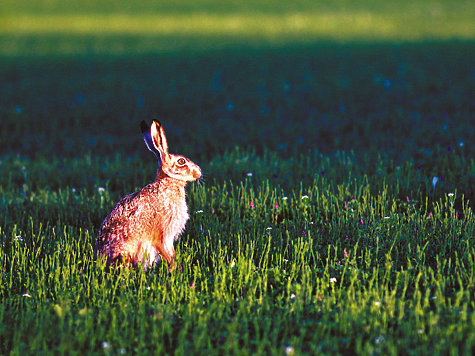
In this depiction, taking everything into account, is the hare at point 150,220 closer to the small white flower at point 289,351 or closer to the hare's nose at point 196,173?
A: the hare's nose at point 196,173

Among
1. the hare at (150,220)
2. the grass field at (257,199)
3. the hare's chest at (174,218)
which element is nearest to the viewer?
the grass field at (257,199)

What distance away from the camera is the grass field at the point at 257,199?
482cm

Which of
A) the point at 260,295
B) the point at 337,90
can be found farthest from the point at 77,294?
the point at 337,90

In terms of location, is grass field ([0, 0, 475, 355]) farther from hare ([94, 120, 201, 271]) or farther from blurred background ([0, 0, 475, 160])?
hare ([94, 120, 201, 271])

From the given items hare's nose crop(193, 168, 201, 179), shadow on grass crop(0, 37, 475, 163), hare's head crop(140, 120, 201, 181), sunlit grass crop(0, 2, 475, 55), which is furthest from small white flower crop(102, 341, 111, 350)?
sunlit grass crop(0, 2, 475, 55)

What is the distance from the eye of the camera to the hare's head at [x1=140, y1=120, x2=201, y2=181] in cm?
645

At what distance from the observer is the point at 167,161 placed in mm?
6598

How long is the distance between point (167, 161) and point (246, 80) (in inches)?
537

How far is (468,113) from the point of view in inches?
533

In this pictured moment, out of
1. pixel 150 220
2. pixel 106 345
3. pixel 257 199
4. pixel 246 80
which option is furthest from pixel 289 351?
pixel 246 80

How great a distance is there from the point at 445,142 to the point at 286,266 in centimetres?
606

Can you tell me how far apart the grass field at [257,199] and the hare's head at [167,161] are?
0.85 metres

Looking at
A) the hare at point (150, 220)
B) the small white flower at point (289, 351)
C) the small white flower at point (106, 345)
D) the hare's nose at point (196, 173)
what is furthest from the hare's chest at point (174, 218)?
the small white flower at point (289, 351)

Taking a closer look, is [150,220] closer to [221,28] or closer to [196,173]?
[196,173]
